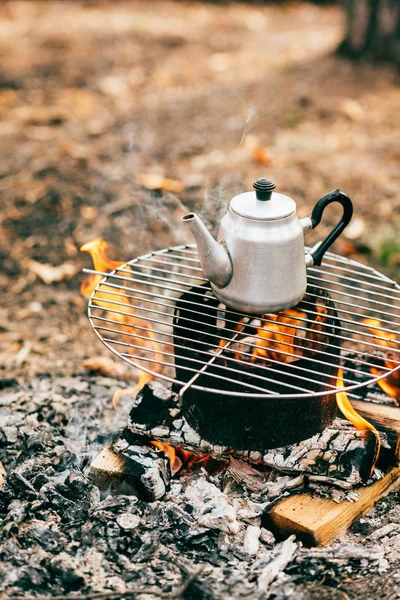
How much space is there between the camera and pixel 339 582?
202cm

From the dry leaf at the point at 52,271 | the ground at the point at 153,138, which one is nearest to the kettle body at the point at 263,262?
the ground at the point at 153,138

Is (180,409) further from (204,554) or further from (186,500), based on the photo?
(204,554)

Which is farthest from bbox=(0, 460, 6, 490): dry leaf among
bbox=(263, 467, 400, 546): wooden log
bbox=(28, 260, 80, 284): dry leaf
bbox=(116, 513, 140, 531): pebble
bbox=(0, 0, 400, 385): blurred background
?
bbox=(28, 260, 80, 284): dry leaf

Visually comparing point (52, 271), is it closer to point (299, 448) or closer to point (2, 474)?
point (2, 474)

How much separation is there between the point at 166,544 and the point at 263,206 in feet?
3.72

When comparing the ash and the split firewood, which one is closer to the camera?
the ash

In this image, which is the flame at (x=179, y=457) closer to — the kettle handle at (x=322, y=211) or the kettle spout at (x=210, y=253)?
the kettle spout at (x=210, y=253)

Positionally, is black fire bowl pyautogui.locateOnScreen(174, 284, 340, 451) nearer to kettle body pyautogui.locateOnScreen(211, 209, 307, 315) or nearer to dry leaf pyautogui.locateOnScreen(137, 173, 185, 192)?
kettle body pyautogui.locateOnScreen(211, 209, 307, 315)

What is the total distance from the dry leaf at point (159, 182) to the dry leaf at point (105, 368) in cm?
164

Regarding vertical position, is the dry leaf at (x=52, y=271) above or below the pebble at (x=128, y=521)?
below

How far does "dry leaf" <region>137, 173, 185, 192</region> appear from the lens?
14.9ft

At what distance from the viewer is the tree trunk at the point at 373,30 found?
19.9 feet

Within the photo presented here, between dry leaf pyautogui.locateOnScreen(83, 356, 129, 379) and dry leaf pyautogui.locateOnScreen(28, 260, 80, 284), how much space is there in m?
0.88

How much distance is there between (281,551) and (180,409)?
0.62 metres
